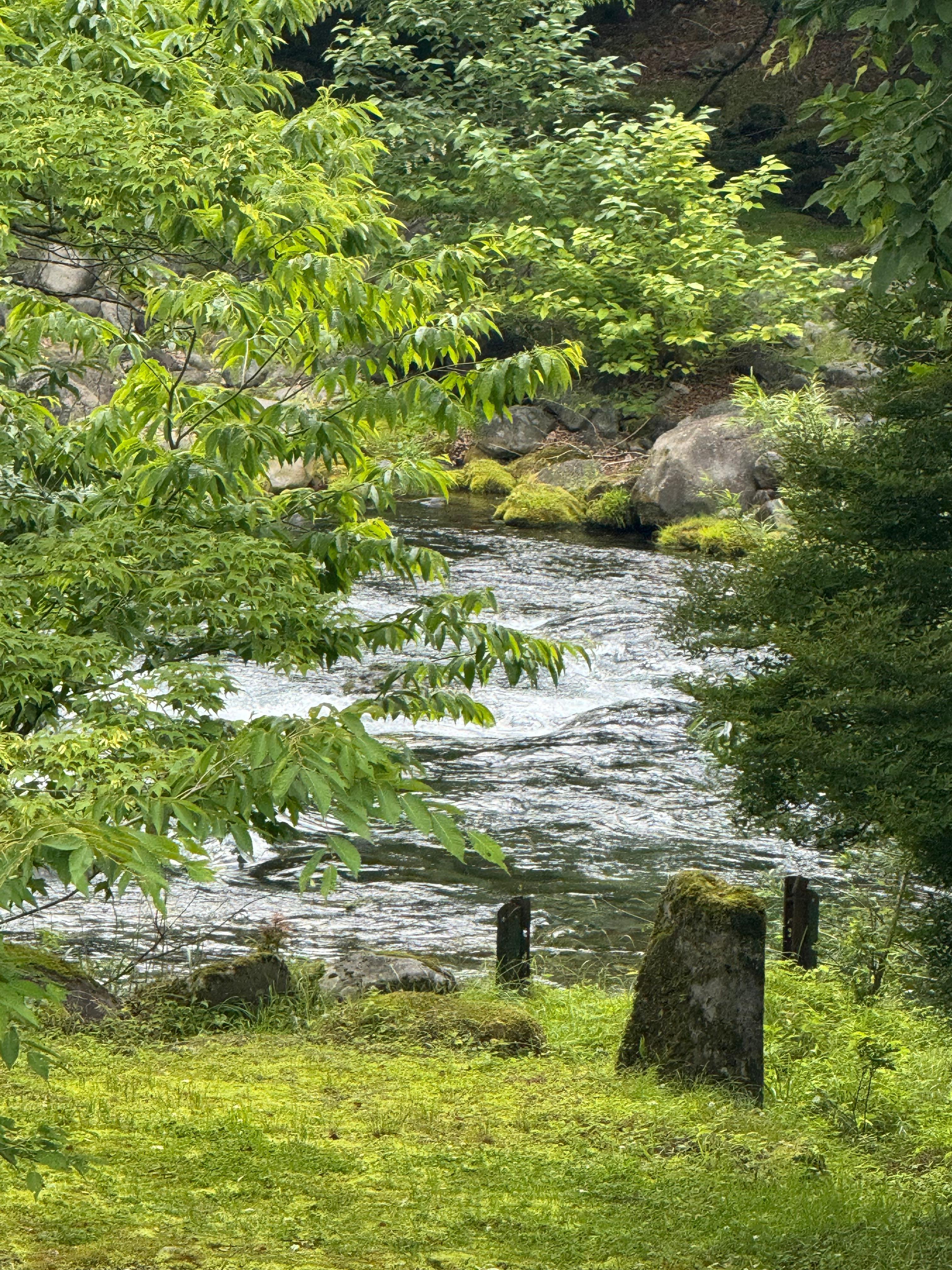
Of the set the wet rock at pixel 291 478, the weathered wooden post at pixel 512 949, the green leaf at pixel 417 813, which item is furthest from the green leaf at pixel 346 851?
the wet rock at pixel 291 478

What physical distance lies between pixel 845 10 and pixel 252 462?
2.88m

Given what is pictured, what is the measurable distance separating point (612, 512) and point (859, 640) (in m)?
16.5

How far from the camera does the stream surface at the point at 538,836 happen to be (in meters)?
9.95

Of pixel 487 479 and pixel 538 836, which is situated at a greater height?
pixel 487 479

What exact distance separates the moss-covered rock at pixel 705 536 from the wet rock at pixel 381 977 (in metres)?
9.67

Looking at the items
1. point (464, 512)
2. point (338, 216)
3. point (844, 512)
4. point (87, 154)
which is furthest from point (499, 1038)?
point (464, 512)

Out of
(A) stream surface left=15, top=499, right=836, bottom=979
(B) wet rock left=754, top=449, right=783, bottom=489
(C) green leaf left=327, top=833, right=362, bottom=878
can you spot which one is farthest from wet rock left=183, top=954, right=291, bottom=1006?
(B) wet rock left=754, top=449, right=783, bottom=489

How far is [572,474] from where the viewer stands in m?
25.0

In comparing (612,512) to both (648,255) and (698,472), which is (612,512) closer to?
(698,472)

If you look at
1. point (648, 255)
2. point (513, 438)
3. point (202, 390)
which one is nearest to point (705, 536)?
point (513, 438)

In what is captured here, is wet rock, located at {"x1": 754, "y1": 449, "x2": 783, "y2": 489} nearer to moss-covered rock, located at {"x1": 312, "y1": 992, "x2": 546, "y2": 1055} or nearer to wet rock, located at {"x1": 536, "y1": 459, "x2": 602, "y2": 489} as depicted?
wet rock, located at {"x1": 536, "y1": 459, "x2": 602, "y2": 489}

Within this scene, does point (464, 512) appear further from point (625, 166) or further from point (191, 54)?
point (191, 54)

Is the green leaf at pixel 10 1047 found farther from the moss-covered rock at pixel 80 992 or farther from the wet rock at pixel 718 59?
the wet rock at pixel 718 59

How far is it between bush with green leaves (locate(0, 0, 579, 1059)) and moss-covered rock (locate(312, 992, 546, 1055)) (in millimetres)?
1932
